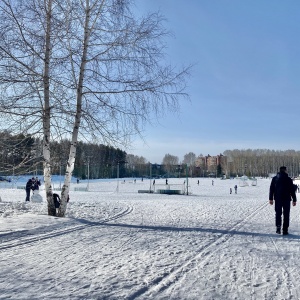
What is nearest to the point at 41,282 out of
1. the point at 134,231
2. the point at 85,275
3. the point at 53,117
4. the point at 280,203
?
the point at 85,275

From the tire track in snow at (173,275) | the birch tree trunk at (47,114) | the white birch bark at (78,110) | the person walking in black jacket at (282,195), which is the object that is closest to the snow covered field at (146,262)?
the tire track in snow at (173,275)

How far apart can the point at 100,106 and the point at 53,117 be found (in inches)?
59.8

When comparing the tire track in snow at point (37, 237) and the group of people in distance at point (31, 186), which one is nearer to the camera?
the tire track in snow at point (37, 237)

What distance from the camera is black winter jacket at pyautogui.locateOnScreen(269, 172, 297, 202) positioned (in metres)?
8.62

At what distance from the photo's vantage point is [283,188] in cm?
862

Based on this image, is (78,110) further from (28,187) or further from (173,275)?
(28,187)

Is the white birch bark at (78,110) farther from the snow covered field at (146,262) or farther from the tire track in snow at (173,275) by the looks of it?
the tire track in snow at (173,275)

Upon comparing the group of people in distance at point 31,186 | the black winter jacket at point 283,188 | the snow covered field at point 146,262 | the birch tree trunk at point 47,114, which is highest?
the birch tree trunk at point 47,114

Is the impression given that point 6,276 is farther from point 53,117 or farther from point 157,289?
point 53,117

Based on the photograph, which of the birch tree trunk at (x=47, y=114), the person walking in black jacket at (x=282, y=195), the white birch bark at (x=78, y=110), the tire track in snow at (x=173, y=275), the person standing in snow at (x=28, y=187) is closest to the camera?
the tire track in snow at (x=173, y=275)

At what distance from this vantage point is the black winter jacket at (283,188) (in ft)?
28.3

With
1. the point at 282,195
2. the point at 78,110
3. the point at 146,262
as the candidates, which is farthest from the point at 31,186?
the point at 146,262

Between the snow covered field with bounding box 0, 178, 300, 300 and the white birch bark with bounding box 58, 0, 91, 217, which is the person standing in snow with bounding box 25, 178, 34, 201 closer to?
the white birch bark with bounding box 58, 0, 91, 217

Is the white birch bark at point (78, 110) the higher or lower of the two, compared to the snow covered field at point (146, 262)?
higher
